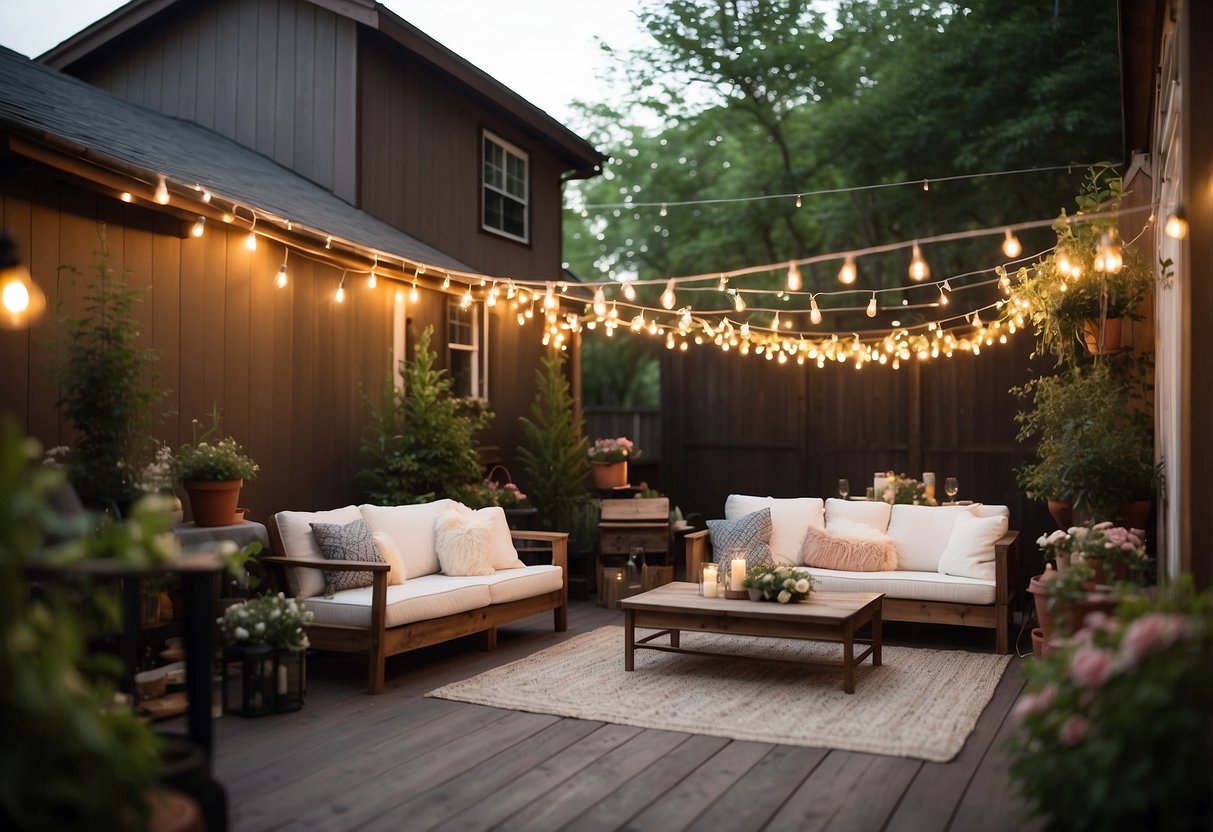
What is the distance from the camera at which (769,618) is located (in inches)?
211

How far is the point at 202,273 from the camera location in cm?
607

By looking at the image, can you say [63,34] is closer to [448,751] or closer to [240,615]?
[240,615]

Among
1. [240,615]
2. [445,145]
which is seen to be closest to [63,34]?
[445,145]

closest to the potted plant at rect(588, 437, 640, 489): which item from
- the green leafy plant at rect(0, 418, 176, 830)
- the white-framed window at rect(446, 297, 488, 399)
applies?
the white-framed window at rect(446, 297, 488, 399)

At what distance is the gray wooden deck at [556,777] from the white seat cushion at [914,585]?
137 cm

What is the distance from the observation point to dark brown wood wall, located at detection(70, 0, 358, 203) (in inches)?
338

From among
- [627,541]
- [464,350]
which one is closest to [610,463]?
[627,541]

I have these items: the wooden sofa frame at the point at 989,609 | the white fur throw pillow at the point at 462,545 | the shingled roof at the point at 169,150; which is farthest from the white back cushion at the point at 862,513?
the shingled roof at the point at 169,150

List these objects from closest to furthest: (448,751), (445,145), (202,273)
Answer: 1. (448,751)
2. (202,273)
3. (445,145)

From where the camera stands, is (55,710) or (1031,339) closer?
(55,710)

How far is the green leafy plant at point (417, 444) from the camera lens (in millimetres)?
7344

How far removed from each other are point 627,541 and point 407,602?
305cm

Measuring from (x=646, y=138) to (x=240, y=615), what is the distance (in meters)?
14.3

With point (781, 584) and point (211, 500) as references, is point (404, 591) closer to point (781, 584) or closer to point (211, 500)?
point (211, 500)
